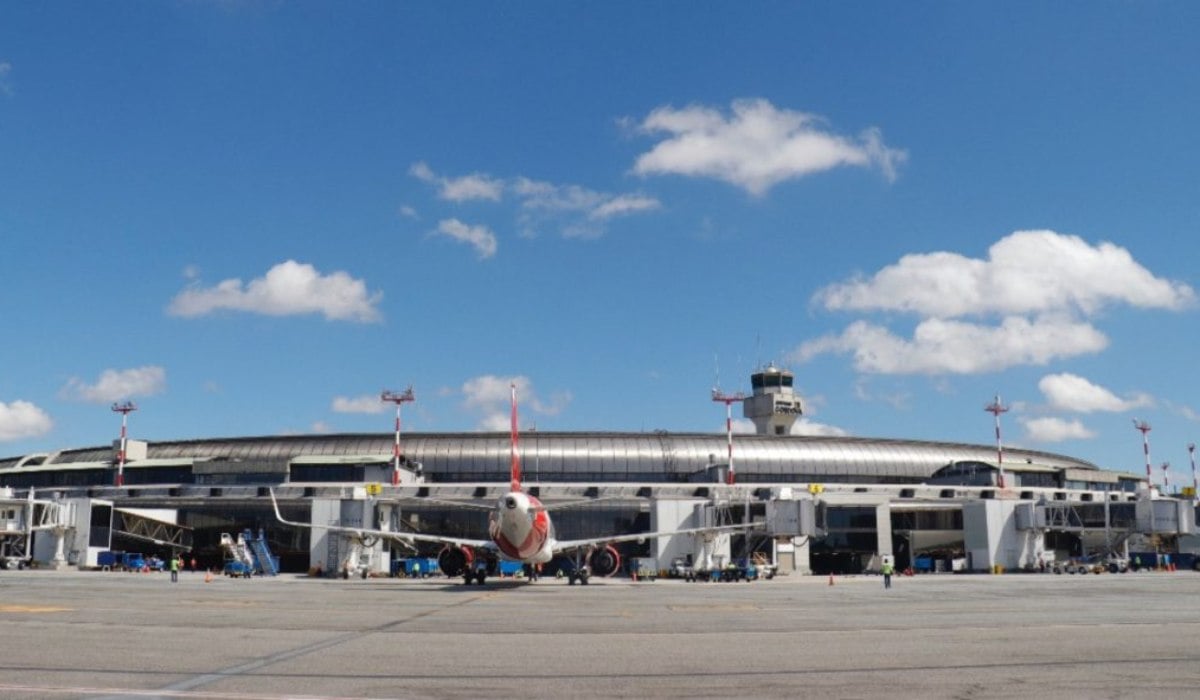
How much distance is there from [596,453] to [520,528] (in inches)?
2893

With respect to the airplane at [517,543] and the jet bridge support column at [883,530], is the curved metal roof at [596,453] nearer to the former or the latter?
the jet bridge support column at [883,530]

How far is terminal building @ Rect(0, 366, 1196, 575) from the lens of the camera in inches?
3575

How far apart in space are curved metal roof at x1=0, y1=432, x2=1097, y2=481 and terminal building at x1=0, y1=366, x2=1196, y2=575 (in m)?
0.22

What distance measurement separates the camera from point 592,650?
73.5 ft

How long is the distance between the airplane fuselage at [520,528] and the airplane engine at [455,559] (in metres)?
5.66

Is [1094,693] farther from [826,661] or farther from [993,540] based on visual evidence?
[993,540]

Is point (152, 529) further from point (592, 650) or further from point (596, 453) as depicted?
point (592, 650)

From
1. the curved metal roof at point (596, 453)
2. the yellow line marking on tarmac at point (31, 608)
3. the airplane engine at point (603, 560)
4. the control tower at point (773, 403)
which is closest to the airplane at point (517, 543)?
→ the airplane engine at point (603, 560)

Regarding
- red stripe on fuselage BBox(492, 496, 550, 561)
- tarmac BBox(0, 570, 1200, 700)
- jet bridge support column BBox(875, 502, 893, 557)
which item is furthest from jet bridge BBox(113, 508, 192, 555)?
jet bridge support column BBox(875, 502, 893, 557)

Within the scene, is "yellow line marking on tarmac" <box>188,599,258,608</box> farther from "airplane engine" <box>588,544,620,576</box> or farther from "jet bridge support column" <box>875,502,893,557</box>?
"jet bridge support column" <box>875,502,893,557</box>

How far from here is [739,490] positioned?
101 meters

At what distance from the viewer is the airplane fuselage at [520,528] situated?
182 feet

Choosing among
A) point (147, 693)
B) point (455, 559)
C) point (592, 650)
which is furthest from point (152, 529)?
point (147, 693)

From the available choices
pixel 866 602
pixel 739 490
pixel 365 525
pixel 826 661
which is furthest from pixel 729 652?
pixel 739 490
